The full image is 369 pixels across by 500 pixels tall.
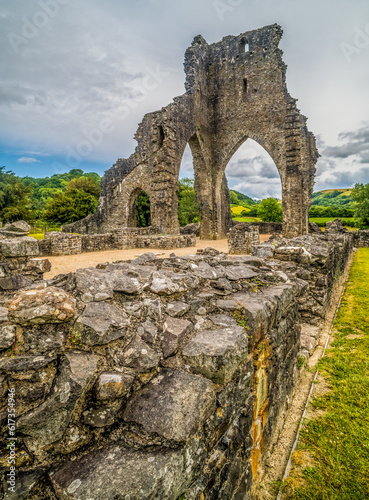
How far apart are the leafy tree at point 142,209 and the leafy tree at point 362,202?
68.3 ft

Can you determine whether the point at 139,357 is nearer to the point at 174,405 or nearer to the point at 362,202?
the point at 174,405

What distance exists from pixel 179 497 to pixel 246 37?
23158 millimetres

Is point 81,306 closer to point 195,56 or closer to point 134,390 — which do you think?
point 134,390

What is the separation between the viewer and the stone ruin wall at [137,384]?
4.01 ft

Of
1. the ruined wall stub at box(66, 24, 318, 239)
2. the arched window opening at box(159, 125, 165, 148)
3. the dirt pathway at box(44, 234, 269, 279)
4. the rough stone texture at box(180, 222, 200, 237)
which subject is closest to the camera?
the dirt pathway at box(44, 234, 269, 279)

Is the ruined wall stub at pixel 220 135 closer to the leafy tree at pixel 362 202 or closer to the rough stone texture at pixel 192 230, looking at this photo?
the rough stone texture at pixel 192 230

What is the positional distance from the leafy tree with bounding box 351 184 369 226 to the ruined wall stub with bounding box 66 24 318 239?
507 inches

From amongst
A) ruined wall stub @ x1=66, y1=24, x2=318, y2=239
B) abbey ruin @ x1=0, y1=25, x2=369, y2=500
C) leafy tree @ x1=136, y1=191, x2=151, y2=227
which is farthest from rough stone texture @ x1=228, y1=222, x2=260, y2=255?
leafy tree @ x1=136, y1=191, x2=151, y2=227

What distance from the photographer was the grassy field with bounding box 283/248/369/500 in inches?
90.4

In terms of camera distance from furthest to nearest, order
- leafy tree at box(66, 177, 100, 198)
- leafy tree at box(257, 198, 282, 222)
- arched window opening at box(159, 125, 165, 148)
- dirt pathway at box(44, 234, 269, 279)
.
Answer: leafy tree at box(257, 198, 282, 222), leafy tree at box(66, 177, 100, 198), arched window opening at box(159, 125, 165, 148), dirt pathway at box(44, 234, 269, 279)

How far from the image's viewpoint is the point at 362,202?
29750 mm

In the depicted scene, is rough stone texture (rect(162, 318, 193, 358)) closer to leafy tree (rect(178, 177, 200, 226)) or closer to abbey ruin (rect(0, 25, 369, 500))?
abbey ruin (rect(0, 25, 369, 500))

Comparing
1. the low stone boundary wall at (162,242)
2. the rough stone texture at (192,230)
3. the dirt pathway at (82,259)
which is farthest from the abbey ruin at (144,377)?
the rough stone texture at (192,230)

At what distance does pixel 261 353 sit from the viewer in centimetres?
235
